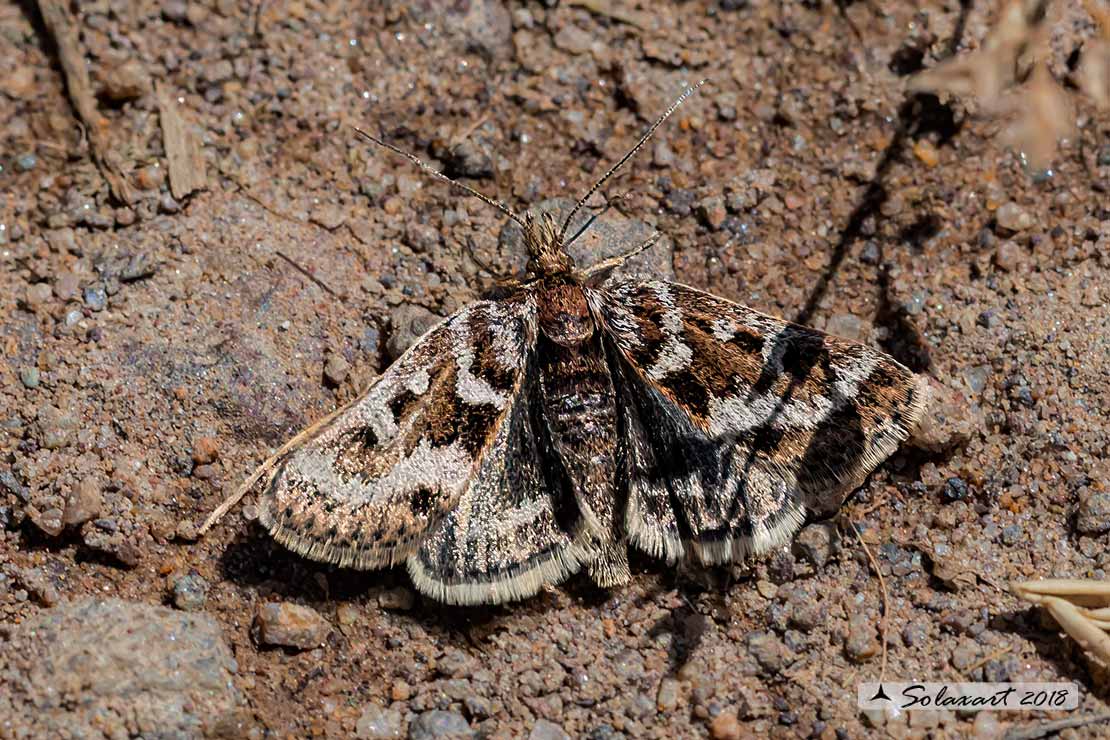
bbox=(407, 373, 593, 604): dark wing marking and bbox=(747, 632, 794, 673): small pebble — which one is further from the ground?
bbox=(407, 373, 593, 604): dark wing marking

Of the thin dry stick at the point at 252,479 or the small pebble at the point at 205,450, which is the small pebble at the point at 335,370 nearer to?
the thin dry stick at the point at 252,479

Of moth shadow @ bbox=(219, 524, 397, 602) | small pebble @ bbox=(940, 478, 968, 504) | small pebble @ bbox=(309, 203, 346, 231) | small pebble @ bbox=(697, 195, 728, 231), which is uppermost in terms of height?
small pebble @ bbox=(697, 195, 728, 231)

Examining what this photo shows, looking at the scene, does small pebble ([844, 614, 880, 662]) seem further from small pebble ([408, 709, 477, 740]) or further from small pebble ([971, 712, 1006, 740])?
small pebble ([408, 709, 477, 740])

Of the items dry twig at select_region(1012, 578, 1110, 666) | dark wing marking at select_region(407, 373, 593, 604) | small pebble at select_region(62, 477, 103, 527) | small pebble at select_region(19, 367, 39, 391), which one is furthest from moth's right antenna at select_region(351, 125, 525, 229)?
dry twig at select_region(1012, 578, 1110, 666)

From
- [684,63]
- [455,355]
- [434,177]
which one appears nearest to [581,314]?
[455,355]

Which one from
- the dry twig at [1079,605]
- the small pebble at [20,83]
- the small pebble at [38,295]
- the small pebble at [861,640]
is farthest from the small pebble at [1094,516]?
the small pebble at [20,83]

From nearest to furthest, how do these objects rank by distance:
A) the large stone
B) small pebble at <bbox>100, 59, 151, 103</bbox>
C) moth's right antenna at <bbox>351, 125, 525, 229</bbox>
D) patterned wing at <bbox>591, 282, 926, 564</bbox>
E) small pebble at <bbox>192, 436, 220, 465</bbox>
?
the large stone, patterned wing at <bbox>591, 282, 926, 564</bbox>, small pebble at <bbox>192, 436, 220, 465</bbox>, moth's right antenna at <bbox>351, 125, 525, 229</bbox>, small pebble at <bbox>100, 59, 151, 103</bbox>
